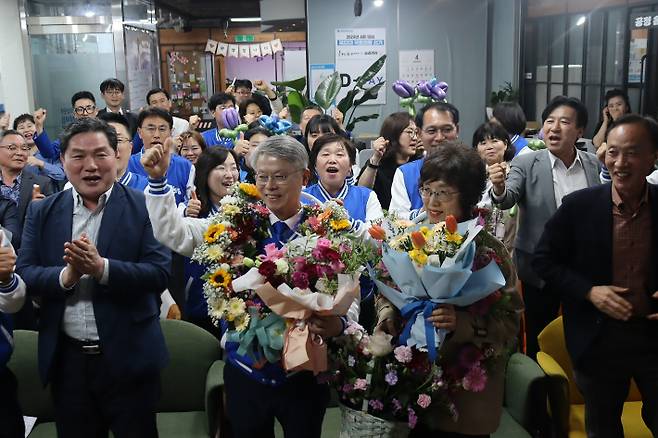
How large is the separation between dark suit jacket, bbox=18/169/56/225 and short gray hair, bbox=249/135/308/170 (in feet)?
6.11

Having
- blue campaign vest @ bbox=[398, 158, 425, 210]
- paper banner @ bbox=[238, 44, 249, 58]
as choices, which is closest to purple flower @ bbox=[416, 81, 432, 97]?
blue campaign vest @ bbox=[398, 158, 425, 210]

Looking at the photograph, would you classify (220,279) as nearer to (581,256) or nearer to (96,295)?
(96,295)

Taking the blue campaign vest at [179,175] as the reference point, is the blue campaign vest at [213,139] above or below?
above

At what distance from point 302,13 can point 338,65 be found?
0.91 m

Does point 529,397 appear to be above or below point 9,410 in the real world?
below

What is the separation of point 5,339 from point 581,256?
213 cm

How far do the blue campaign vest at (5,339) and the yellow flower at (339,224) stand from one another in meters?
1.25

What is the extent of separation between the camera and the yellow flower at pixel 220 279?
2061mm

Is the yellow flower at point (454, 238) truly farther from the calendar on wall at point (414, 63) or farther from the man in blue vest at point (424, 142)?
the calendar on wall at point (414, 63)

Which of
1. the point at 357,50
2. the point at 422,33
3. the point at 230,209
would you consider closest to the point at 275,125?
the point at 230,209

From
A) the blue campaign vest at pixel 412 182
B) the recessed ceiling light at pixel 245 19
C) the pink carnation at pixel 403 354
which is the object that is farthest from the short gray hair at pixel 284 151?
the recessed ceiling light at pixel 245 19

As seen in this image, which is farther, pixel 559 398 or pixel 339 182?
pixel 339 182

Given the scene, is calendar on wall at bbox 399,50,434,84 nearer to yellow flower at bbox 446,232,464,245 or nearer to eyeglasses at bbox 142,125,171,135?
eyeglasses at bbox 142,125,171,135

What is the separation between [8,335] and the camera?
94.6 inches
